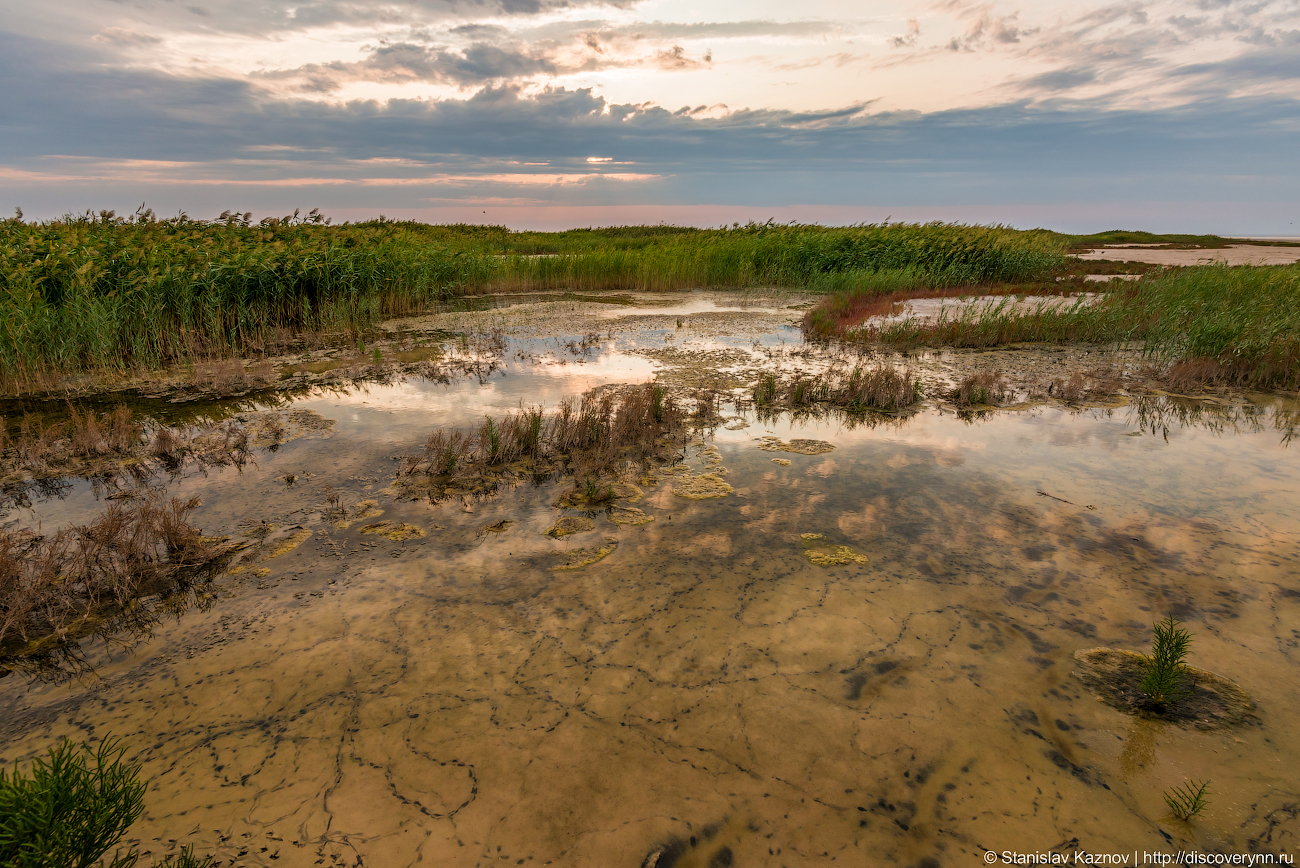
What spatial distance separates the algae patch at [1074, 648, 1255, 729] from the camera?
2406 mm

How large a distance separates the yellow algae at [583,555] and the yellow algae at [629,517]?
0.30m

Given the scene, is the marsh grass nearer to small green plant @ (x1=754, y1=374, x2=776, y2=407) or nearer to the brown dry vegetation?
the brown dry vegetation

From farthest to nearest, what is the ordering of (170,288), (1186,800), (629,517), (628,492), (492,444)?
(170,288), (492,444), (628,492), (629,517), (1186,800)

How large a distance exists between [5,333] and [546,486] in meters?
7.37

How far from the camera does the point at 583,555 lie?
3.66 metres

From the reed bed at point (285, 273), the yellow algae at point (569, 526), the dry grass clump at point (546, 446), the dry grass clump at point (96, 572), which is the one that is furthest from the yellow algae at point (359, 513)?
the reed bed at point (285, 273)

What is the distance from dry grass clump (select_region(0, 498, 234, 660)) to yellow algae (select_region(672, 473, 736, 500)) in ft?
9.80

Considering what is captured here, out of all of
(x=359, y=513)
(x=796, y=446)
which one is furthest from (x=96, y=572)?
(x=796, y=446)

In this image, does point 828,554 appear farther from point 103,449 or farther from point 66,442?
point 66,442

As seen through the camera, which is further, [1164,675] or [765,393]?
[765,393]

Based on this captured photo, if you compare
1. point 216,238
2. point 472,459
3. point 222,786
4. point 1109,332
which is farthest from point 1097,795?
point 216,238

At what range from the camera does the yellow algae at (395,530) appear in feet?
12.7

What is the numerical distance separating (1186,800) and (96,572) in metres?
5.21

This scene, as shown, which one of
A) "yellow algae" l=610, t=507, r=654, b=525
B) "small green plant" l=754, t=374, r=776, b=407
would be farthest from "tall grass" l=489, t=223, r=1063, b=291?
"yellow algae" l=610, t=507, r=654, b=525
